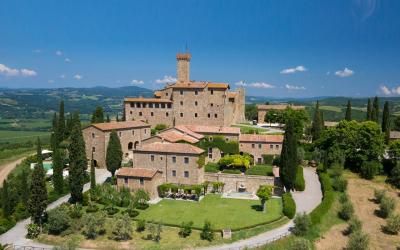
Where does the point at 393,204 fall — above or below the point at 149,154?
below

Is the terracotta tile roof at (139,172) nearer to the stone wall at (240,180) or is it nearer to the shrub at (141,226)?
the stone wall at (240,180)

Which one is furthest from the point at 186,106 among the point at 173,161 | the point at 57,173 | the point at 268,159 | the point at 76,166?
the point at 76,166

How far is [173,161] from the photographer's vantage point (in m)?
46.6

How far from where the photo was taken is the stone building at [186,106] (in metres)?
69.1

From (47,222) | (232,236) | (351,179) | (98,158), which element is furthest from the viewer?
(98,158)

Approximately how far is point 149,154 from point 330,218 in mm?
23046

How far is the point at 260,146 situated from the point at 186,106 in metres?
19.3

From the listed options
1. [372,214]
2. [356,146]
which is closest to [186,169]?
[372,214]

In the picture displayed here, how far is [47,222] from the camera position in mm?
37656

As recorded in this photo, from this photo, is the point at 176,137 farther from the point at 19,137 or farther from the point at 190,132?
the point at 19,137

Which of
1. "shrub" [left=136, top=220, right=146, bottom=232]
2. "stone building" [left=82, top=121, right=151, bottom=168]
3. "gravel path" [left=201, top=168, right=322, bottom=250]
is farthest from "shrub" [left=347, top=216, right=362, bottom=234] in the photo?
"stone building" [left=82, top=121, right=151, bottom=168]

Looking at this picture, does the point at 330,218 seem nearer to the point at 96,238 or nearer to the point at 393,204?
the point at 393,204

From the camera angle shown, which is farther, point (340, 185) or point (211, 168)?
point (211, 168)

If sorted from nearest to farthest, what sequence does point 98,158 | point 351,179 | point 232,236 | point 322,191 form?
1. point 232,236
2. point 322,191
3. point 351,179
4. point 98,158
